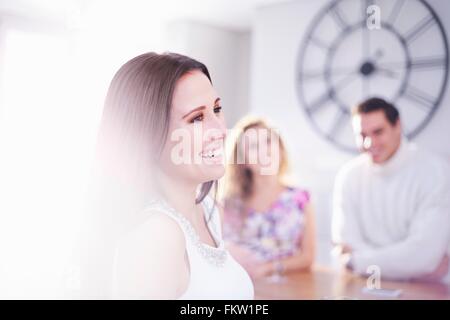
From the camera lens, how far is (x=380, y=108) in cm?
126

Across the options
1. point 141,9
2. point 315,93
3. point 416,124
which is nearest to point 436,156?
point 416,124

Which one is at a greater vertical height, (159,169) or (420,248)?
(159,169)

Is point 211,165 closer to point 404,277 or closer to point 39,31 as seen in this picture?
point 39,31

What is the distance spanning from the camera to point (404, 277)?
102 centimetres

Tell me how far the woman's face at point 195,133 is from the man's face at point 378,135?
30.9 inches

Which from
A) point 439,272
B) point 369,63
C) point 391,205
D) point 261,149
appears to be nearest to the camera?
point 439,272

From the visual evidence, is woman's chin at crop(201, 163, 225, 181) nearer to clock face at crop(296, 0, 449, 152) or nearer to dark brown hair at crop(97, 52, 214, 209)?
dark brown hair at crop(97, 52, 214, 209)

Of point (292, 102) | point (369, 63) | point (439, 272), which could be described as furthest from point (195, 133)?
point (292, 102)

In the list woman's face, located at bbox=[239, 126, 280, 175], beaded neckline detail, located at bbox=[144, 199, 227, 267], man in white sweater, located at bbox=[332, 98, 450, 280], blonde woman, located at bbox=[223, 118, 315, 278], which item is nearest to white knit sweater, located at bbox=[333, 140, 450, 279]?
man in white sweater, located at bbox=[332, 98, 450, 280]

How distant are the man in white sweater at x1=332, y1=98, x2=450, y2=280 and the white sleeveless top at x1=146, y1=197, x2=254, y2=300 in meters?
0.59

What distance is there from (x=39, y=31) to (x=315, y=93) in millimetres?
1213

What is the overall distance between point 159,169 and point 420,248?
82 cm

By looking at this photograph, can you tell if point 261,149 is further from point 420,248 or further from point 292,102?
point 292,102

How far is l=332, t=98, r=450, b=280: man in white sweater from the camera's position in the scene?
3.57 ft
